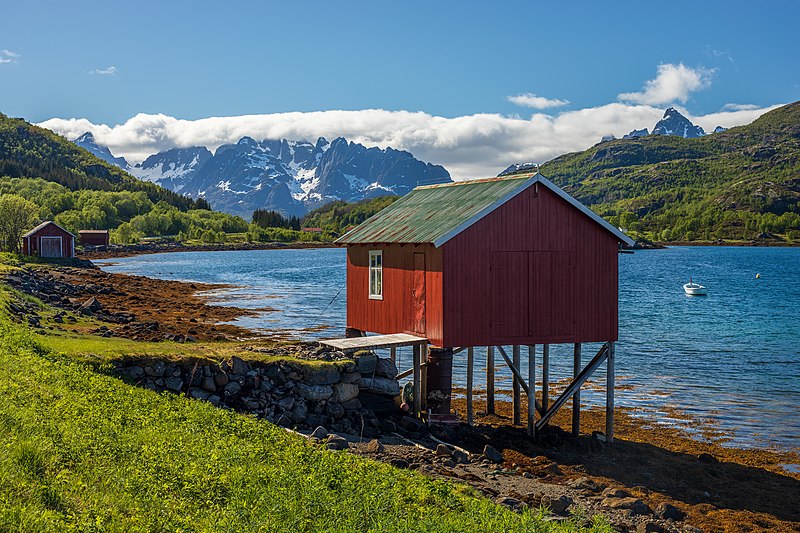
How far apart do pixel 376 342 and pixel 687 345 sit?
2983 centimetres

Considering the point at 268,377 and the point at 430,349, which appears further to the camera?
the point at 430,349

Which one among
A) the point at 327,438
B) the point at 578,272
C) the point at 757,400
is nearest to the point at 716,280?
the point at 757,400

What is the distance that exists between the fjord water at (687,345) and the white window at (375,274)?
9101mm

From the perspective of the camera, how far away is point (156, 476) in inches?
451

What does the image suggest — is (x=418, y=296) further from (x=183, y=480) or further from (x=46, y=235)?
(x=46, y=235)

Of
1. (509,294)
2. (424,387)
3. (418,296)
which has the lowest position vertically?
(424,387)

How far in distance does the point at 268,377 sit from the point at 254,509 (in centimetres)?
1135

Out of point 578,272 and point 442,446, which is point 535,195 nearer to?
point 578,272

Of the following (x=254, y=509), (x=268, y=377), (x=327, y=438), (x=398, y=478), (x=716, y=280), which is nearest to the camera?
(x=254, y=509)

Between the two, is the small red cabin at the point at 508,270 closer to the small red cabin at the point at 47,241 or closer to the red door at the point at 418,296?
the red door at the point at 418,296

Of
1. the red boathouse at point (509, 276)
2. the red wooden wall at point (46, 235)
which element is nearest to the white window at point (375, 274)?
the red boathouse at point (509, 276)

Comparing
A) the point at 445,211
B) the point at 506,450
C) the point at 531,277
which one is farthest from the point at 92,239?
the point at 506,450

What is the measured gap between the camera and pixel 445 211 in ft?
84.0

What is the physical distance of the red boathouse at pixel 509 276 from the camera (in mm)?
23109
